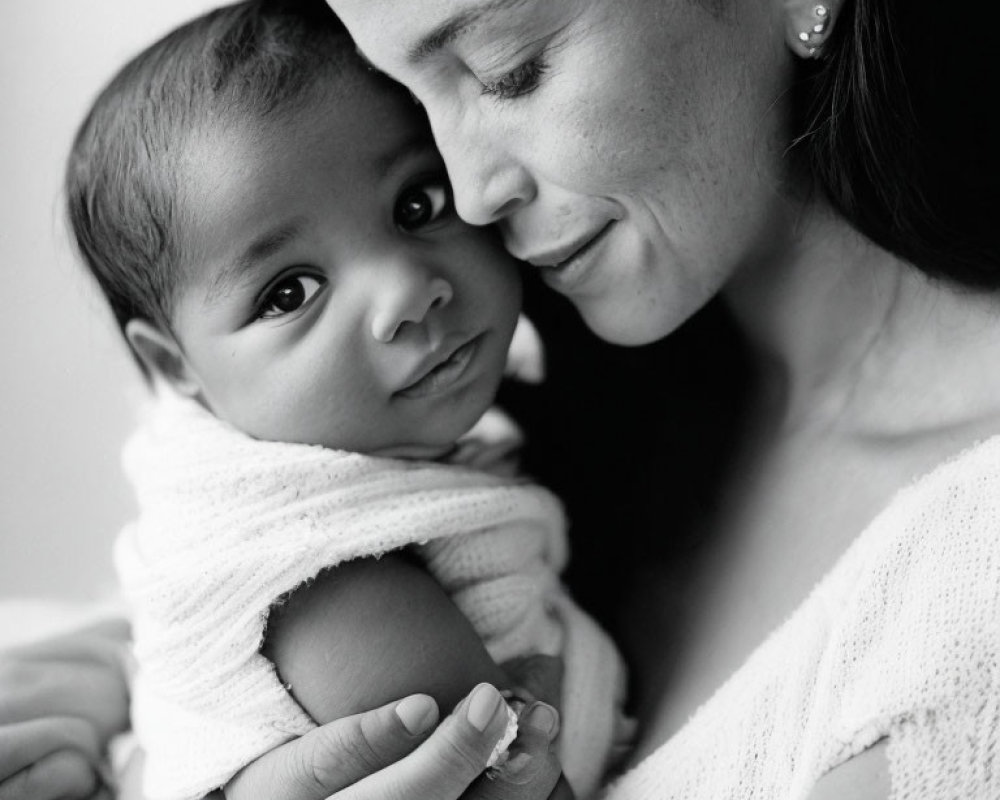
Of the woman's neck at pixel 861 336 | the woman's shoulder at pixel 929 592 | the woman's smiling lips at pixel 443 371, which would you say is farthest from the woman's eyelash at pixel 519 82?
the woman's shoulder at pixel 929 592

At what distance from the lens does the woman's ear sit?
1.04 m

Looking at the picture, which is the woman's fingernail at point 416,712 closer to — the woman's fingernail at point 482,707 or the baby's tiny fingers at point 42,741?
the woman's fingernail at point 482,707

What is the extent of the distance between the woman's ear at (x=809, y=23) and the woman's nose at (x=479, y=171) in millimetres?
287

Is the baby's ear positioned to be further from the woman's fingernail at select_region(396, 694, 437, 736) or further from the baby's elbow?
the woman's fingernail at select_region(396, 694, 437, 736)

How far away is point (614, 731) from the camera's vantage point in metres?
1.12

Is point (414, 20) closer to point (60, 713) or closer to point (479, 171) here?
point (479, 171)

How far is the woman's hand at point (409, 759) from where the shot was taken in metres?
0.91

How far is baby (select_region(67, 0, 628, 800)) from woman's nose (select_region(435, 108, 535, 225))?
0.05 meters

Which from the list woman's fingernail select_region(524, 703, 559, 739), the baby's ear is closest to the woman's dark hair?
woman's fingernail select_region(524, 703, 559, 739)

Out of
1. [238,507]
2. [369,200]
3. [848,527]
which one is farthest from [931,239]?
[238,507]

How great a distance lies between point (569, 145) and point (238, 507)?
0.44 m

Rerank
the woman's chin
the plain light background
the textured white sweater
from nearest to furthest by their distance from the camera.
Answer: the textured white sweater, the woman's chin, the plain light background

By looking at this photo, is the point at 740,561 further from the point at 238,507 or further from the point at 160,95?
the point at 160,95

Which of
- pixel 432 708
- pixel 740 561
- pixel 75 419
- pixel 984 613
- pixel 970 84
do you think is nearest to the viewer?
pixel 984 613
